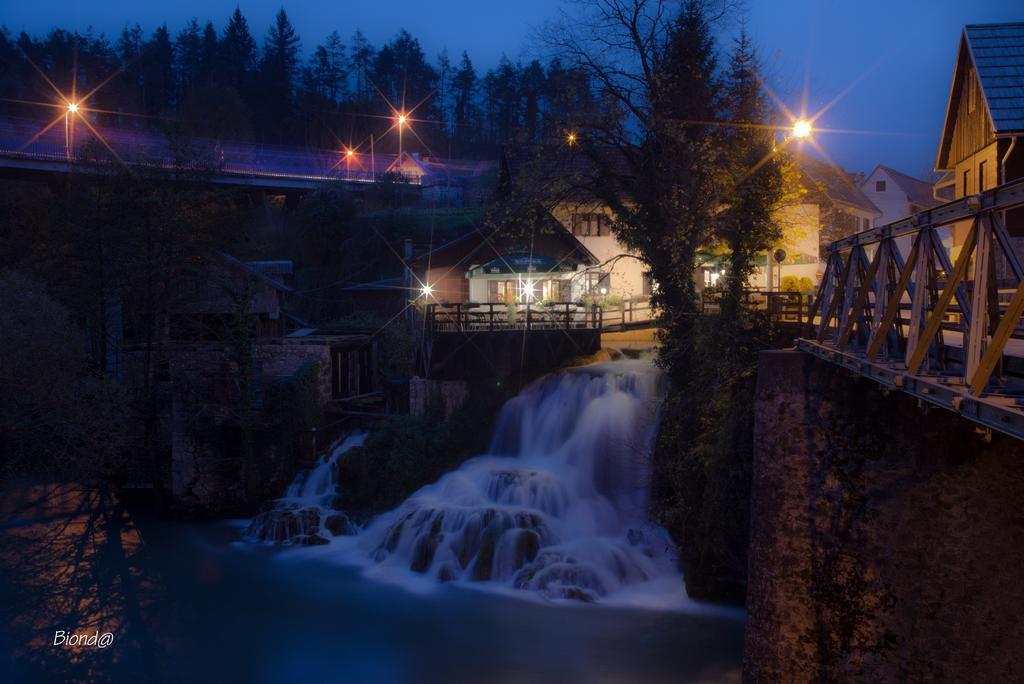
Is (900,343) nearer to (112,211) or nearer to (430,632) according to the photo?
(430,632)

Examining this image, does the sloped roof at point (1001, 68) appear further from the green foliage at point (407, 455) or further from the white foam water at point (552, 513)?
the green foliage at point (407, 455)

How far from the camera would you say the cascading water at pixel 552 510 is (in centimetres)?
1686

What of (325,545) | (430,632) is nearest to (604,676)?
(430,632)

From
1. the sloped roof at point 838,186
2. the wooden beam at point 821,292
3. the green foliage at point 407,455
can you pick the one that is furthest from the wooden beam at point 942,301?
the sloped roof at point 838,186

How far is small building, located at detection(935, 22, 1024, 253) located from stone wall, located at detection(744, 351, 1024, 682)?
7588 millimetres

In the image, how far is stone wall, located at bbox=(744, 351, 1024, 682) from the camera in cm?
878

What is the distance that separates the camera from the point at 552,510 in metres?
18.6

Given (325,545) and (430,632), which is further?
(325,545)

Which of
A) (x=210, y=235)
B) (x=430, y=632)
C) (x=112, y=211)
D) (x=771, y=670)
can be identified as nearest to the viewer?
(x=771, y=670)

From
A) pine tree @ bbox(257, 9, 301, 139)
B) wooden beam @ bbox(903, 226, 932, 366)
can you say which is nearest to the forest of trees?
pine tree @ bbox(257, 9, 301, 139)

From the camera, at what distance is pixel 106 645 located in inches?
622

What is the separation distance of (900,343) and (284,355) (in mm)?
19988

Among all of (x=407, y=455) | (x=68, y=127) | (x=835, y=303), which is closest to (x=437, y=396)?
(x=407, y=455)

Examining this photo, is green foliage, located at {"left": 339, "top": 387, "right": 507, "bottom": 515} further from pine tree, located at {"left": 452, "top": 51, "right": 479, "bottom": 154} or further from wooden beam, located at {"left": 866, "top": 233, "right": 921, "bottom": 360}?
pine tree, located at {"left": 452, "top": 51, "right": 479, "bottom": 154}
